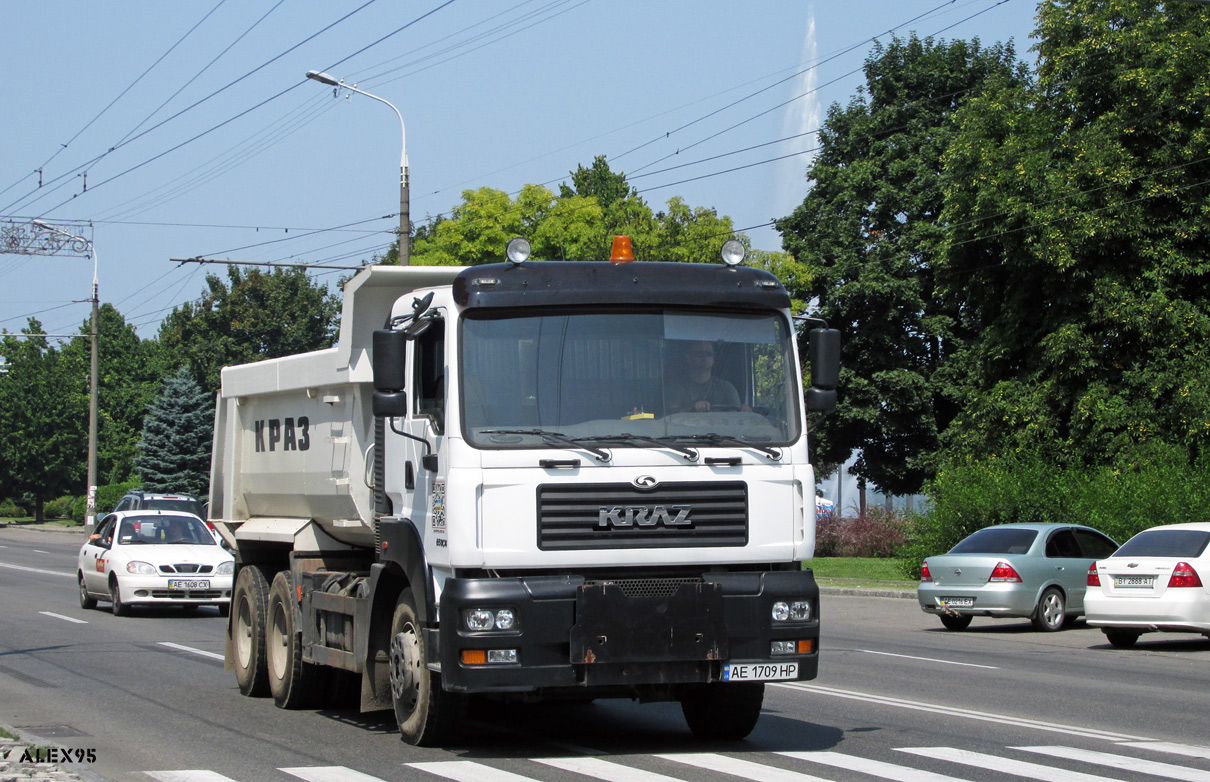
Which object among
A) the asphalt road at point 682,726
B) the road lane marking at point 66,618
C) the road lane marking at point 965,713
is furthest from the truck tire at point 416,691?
the road lane marking at point 66,618

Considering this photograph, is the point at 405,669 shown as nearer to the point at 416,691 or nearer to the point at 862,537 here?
the point at 416,691

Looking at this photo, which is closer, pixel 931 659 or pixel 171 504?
pixel 931 659

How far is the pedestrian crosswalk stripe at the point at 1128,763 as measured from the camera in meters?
8.30

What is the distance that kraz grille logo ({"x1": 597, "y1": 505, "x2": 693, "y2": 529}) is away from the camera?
326 inches

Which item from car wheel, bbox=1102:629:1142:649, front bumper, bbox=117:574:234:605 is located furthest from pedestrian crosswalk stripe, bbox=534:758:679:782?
front bumper, bbox=117:574:234:605

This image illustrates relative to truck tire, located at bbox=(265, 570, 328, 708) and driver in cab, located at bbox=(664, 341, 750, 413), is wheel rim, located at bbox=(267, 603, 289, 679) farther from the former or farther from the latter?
driver in cab, located at bbox=(664, 341, 750, 413)

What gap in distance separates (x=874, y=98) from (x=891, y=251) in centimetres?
662

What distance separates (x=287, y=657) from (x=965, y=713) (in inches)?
210

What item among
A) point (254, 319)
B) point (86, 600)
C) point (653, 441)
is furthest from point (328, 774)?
point (254, 319)

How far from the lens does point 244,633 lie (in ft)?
41.1

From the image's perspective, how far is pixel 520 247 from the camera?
8.78 metres

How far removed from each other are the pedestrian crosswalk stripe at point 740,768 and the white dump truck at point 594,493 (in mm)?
429

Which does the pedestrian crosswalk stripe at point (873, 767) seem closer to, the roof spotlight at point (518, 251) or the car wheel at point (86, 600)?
the roof spotlight at point (518, 251)

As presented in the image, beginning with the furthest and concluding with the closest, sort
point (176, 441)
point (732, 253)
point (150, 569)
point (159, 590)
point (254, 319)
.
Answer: point (254, 319) → point (176, 441) → point (150, 569) → point (159, 590) → point (732, 253)
